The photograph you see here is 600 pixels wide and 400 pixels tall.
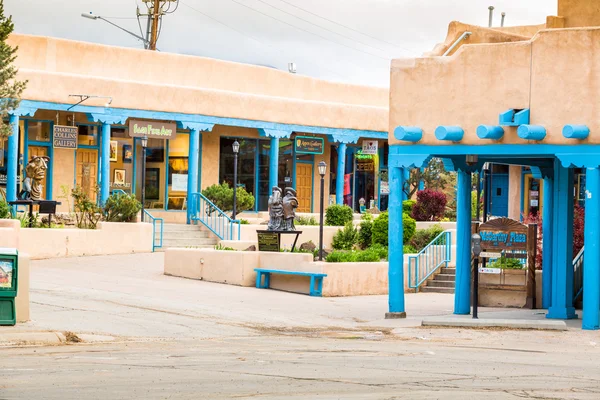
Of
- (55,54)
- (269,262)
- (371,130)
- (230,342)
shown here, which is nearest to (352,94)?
(371,130)

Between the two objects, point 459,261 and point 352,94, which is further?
point 352,94

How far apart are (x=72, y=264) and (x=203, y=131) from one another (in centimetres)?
1212

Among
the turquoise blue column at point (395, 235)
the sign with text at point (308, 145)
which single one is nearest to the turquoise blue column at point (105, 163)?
the sign with text at point (308, 145)

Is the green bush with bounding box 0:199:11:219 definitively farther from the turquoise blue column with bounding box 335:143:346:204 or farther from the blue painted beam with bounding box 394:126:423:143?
the turquoise blue column with bounding box 335:143:346:204

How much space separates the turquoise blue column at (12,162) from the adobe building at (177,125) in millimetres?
28

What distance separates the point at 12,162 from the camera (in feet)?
98.6

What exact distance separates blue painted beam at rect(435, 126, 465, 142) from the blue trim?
52.4ft

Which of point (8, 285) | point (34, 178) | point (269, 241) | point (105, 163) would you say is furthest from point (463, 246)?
point (105, 163)

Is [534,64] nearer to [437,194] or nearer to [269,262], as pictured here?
[269,262]

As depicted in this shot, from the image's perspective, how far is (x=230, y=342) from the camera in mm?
14930

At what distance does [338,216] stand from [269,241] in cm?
872

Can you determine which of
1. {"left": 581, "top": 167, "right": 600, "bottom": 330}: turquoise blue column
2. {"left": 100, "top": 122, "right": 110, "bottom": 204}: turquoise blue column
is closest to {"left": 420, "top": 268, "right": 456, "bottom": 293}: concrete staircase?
{"left": 581, "top": 167, "right": 600, "bottom": 330}: turquoise blue column

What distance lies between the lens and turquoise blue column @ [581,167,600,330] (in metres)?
17.2

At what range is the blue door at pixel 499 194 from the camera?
48.5m
